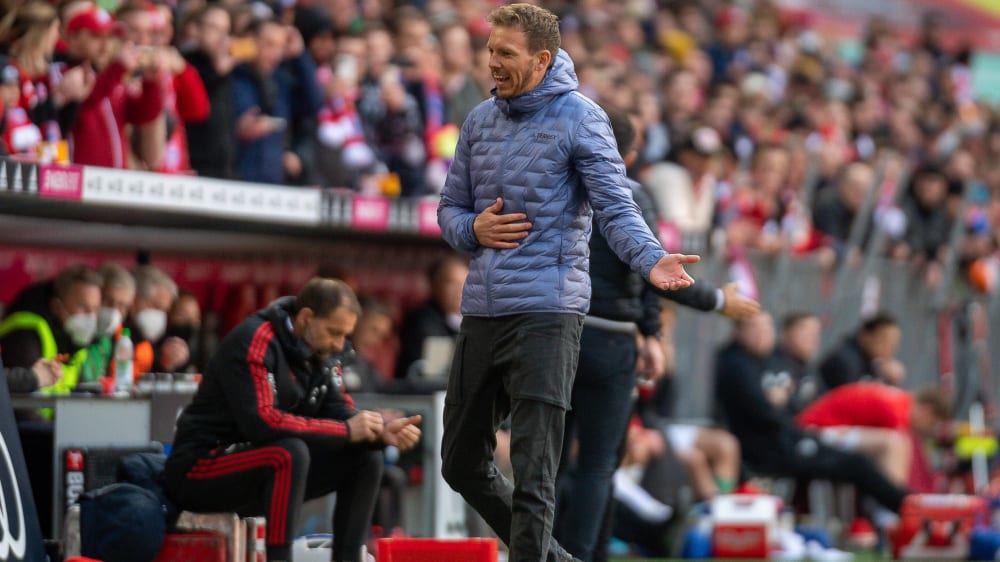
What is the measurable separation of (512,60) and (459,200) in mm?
572

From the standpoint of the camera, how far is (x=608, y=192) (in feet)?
18.7

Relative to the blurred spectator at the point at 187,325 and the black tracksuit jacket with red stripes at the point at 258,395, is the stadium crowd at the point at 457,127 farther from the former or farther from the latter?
the black tracksuit jacket with red stripes at the point at 258,395

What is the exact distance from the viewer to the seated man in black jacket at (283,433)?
6.87 metres

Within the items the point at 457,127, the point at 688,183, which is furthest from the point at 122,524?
the point at 688,183

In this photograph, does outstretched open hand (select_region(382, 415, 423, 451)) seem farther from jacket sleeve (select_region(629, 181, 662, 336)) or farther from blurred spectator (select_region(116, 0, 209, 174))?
blurred spectator (select_region(116, 0, 209, 174))

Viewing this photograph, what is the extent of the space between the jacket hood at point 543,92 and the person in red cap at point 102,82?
3.58 meters

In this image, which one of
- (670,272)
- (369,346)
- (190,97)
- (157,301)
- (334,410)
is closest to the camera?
(670,272)

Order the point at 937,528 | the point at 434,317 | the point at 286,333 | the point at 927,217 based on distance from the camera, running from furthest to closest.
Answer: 1. the point at 927,217
2. the point at 937,528
3. the point at 434,317
4. the point at 286,333

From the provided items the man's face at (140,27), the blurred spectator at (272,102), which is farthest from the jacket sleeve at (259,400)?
the blurred spectator at (272,102)

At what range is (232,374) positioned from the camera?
274 inches

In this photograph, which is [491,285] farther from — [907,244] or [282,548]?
[907,244]

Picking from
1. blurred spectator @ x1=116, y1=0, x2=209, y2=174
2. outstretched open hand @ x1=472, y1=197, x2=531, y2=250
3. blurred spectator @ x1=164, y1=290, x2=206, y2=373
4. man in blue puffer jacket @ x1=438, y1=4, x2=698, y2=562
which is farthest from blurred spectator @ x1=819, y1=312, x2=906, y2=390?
outstretched open hand @ x1=472, y1=197, x2=531, y2=250

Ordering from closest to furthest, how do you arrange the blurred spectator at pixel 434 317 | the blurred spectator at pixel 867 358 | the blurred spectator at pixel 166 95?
the blurred spectator at pixel 166 95, the blurred spectator at pixel 434 317, the blurred spectator at pixel 867 358

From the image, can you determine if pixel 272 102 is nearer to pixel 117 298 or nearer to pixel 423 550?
pixel 117 298
